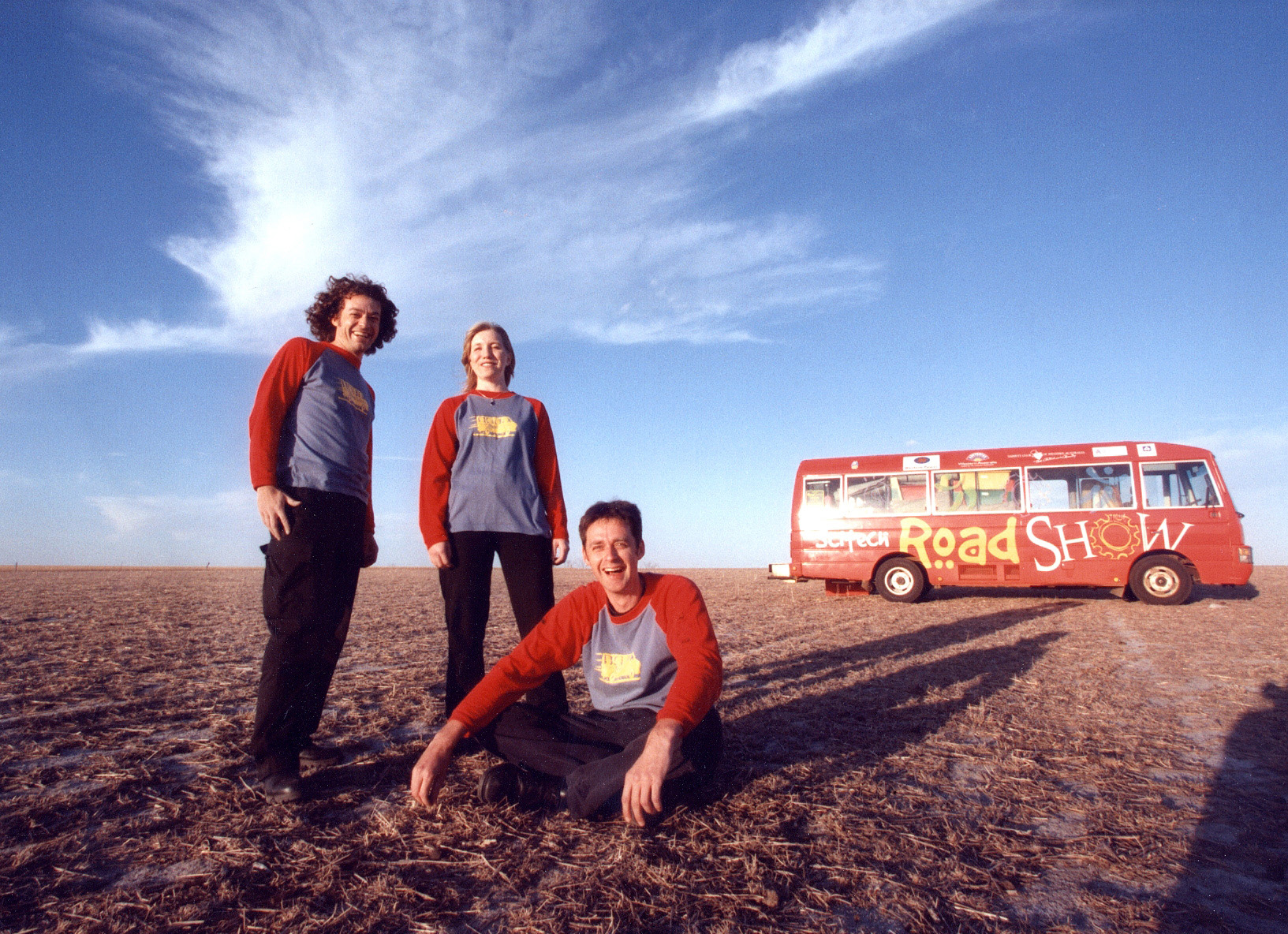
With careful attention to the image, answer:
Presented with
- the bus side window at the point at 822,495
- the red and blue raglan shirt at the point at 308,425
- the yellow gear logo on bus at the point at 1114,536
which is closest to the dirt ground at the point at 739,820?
the red and blue raglan shirt at the point at 308,425

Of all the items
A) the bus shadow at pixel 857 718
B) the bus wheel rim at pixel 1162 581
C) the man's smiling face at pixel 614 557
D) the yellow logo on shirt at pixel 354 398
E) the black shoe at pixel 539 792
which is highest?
the yellow logo on shirt at pixel 354 398

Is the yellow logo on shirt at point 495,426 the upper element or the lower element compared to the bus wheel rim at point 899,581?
upper

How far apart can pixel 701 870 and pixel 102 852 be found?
1789 mm

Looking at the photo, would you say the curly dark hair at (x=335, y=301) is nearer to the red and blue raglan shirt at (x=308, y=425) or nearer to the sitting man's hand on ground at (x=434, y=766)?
the red and blue raglan shirt at (x=308, y=425)

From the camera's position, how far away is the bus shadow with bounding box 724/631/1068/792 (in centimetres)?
307

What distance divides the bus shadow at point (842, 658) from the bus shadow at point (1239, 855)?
7.61 feet

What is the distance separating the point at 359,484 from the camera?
111 inches

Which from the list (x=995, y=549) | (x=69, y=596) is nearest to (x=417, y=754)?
(x=995, y=549)

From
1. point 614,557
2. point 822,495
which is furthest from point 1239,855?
point 822,495

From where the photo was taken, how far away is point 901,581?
11.8 metres

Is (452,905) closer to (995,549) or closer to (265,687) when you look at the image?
(265,687)

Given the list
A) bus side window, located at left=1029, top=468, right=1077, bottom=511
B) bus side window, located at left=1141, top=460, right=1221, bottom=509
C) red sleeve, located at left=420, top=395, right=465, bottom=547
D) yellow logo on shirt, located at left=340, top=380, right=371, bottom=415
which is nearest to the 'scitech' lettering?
bus side window, located at left=1029, top=468, right=1077, bottom=511

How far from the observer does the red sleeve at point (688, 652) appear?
2178mm

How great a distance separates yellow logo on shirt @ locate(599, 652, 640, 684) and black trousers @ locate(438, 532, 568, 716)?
1.48ft
